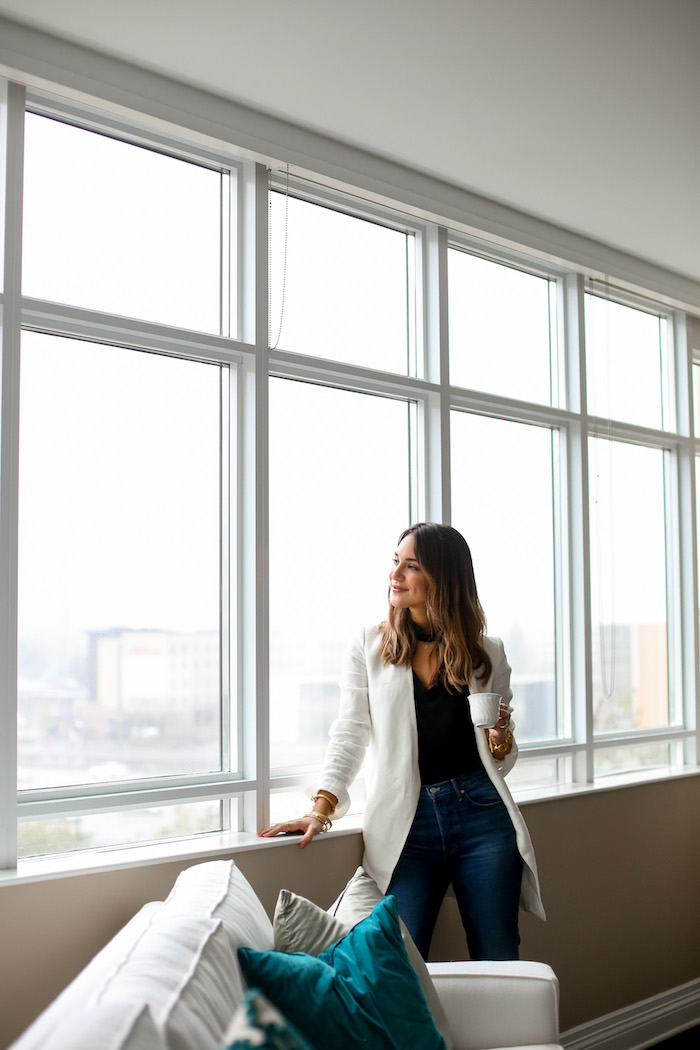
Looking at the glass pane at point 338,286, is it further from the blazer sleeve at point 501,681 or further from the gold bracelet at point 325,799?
the gold bracelet at point 325,799

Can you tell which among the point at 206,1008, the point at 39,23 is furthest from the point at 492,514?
the point at 206,1008

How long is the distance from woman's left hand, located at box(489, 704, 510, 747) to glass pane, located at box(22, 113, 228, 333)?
1.37 metres

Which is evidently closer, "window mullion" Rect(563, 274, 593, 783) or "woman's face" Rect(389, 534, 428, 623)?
"woman's face" Rect(389, 534, 428, 623)

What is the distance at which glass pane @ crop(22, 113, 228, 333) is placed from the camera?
7.72 ft

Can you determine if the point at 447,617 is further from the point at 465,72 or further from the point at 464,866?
the point at 465,72

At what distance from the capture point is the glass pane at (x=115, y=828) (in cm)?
221

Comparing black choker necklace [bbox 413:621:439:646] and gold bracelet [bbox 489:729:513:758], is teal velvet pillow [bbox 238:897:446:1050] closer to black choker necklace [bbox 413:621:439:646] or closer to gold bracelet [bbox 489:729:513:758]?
gold bracelet [bbox 489:729:513:758]

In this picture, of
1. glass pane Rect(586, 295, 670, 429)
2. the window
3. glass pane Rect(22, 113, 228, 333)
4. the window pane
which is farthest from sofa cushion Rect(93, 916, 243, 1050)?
glass pane Rect(586, 295, 670, 429)

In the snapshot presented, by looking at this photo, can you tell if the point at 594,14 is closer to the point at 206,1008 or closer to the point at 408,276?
the point at 408,276

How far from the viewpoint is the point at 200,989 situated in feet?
4.12

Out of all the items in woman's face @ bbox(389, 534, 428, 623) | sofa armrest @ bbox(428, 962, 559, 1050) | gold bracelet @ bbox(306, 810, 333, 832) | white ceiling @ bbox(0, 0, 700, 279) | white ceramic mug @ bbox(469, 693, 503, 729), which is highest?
white ceiling @ bbox(0, 0, 700, 279)

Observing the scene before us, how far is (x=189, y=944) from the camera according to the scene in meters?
1.39

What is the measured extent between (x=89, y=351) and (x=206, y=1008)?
1.69 meters

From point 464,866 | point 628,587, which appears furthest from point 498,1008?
point 628,587
